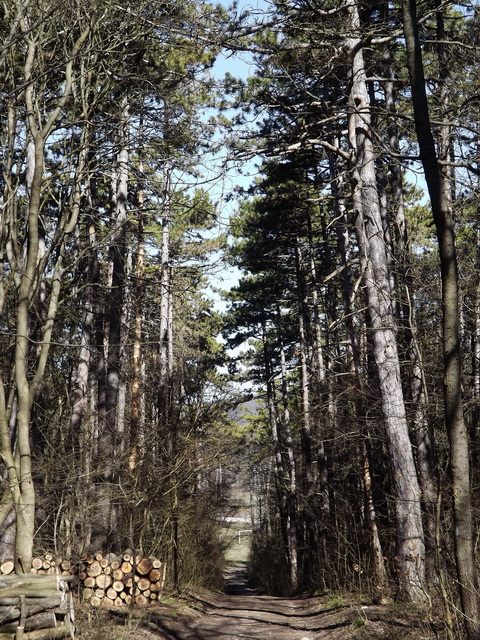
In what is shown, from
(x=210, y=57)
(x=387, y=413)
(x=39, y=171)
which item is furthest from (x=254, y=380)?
(x=39, y=171)

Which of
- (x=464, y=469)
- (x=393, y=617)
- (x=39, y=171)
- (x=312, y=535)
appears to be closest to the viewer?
(x=464, y=469)

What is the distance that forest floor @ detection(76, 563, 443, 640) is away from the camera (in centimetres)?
768

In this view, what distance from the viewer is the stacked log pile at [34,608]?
241 inches

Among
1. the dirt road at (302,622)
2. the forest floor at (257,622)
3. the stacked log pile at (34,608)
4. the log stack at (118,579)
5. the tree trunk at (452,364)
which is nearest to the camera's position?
the tree trunk at (452,364)

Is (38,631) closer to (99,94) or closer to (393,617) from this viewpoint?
(393,617)

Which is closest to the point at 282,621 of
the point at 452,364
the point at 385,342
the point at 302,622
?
the point at 302,622

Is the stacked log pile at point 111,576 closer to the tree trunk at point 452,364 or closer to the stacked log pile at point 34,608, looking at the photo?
the stacked log pile at point 34,608

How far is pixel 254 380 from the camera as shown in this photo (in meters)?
32.9

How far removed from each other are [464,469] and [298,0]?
7.97 meters

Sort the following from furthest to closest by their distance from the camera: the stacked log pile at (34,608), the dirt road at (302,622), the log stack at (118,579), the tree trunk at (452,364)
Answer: the log stack at (118,579) → the dirt road at (302,622) → the stacked log pile at (34,608) → the tree trunk at (452,364)

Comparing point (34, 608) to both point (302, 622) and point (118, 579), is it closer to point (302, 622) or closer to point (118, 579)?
point (118, 579)

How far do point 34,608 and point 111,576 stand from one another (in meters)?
4.83

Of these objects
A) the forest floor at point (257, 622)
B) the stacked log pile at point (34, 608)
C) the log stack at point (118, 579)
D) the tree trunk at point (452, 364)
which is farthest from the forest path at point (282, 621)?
the stacked log pile at point (34, 608)

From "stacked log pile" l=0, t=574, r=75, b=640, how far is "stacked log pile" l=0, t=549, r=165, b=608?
378cm
